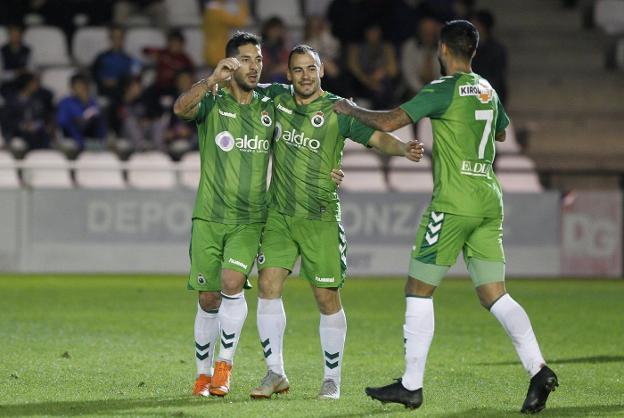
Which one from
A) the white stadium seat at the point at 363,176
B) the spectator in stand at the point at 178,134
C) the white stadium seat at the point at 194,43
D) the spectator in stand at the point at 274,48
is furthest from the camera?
the white stadium seat at the point at 194,43

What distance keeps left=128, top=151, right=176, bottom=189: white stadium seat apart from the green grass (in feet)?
3.87

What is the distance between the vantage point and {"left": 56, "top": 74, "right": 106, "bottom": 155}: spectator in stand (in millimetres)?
17062

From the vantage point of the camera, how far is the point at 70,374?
861cm

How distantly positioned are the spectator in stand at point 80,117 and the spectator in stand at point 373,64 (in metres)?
3.46

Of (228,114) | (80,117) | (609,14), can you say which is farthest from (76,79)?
(228,114)

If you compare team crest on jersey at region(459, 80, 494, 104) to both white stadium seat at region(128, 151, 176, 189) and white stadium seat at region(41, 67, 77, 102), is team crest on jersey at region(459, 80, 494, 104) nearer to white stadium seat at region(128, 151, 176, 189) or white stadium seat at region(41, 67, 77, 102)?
white stadium seat at region(128, 151, 176, 189)

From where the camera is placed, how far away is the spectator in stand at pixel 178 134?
1695 cm

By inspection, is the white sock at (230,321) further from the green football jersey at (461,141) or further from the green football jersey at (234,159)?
the green football jersey at (461,141)

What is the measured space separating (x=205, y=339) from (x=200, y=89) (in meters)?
1.47

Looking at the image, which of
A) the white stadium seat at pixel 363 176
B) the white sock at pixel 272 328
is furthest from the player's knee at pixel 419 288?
the white stadium seat at pixel 363 176

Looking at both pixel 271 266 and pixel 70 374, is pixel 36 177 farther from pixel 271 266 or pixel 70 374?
pixel 271 266

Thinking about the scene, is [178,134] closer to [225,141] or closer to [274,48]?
[274,48]

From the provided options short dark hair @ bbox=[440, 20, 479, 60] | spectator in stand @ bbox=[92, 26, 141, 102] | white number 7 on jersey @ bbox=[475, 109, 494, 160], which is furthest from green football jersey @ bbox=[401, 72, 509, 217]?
spectator in stand @ bbox=[92, 26, 141, 102]

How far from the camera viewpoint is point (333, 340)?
25.8 feet
